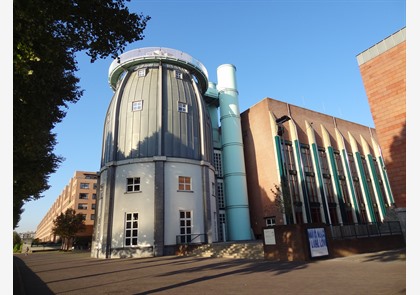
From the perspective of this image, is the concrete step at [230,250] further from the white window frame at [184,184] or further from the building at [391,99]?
the building at [391,99]

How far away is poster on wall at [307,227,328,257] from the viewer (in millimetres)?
14031

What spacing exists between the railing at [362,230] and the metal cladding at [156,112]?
537 inches

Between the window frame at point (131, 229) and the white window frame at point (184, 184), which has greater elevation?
the white window frame at point (184, 184)

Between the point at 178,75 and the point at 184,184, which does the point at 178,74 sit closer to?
the point at 178,75

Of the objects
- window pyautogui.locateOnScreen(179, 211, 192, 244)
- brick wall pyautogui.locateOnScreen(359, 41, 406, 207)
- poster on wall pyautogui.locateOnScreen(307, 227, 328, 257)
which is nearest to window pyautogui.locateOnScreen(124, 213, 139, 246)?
window pyautogui.locateOnScreen(179, 211, 192, 244)

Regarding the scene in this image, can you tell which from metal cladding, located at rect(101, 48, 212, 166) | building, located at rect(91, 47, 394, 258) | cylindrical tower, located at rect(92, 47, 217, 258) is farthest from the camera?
metal cladding, located at rect(101, 48, 212, 166)

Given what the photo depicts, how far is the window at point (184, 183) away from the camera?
24.4 metres

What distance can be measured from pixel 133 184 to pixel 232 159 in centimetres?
1373

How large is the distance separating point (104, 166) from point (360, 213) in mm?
32042

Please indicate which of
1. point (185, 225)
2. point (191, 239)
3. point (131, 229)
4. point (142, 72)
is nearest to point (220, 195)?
point (185, 225)

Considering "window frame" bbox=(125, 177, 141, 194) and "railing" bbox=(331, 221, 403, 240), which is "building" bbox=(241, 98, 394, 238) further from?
"window frame" bbox=(125, 177, 141, 194)

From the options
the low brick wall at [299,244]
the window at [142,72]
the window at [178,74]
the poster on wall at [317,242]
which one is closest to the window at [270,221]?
the low brick wall at [299,244]

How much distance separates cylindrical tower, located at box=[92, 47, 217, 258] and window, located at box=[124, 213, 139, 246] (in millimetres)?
79

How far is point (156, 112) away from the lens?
25938 mm
